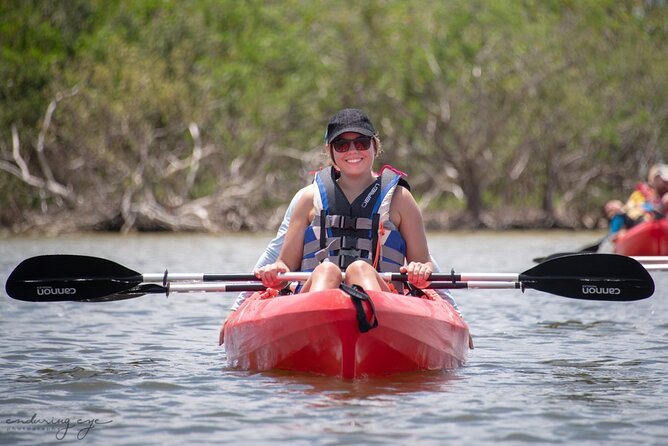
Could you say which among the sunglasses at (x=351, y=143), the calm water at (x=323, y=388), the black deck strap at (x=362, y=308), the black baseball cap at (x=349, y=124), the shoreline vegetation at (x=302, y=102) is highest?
the shoreline vegetation at (x=302, y=102)

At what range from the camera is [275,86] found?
27375 mm

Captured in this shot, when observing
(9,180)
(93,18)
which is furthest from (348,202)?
(93,18)

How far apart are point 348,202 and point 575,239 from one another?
16.1 meters

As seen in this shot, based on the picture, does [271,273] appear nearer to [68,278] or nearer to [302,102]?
[68,278]

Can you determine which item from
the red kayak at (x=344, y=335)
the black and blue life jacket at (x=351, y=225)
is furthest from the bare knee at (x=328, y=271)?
the black and blue life jacket at (x=351, y=225)

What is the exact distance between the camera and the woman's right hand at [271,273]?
549 cm

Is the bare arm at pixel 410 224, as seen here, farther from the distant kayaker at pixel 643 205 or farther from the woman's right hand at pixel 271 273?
the distant kayaker at pixel 643 205

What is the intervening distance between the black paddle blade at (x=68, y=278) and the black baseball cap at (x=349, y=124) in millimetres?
1344

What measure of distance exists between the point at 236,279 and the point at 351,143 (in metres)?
0.89

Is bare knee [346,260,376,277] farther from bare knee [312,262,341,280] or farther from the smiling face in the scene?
the smiling face

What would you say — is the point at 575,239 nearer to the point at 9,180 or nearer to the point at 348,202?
the point at 9,180

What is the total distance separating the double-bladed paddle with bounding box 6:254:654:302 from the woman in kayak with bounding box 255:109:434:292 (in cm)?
27

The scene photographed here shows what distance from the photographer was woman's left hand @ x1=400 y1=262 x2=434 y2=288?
5.41 meters

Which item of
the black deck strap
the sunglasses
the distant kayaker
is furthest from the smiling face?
the distant kayaker
